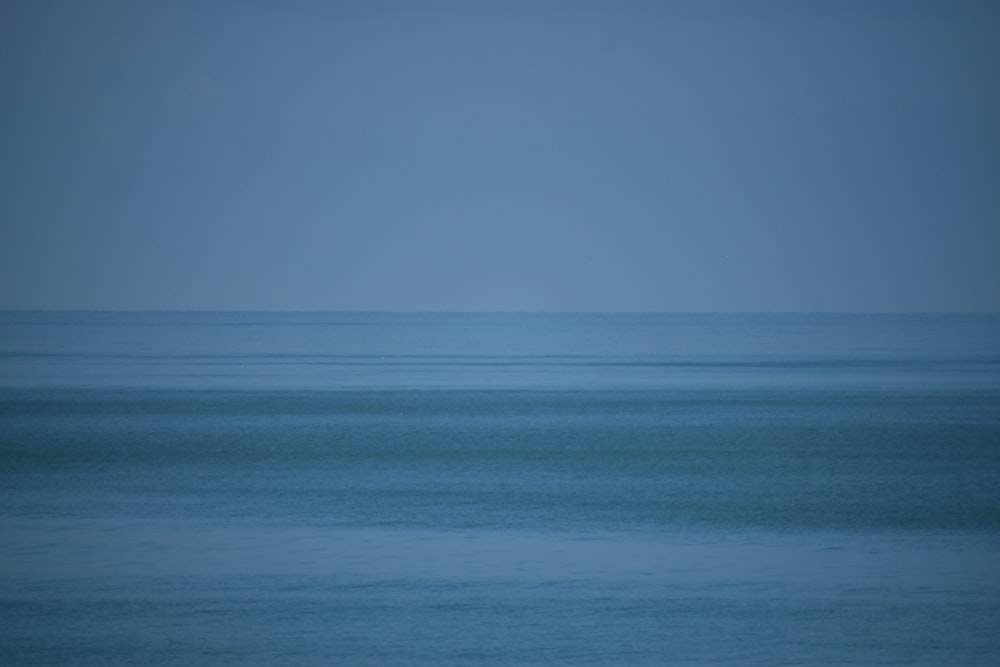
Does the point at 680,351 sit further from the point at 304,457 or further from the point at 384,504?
the point at 384,504

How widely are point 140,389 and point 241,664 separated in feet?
100

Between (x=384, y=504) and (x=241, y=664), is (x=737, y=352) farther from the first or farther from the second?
(x=241, y=664)

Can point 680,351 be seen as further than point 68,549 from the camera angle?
Yes

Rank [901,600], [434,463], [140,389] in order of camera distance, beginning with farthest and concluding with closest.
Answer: [140,389]
[434,463]
[901,600]

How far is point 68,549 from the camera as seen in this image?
46.2ft

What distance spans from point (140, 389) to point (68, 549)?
2627cm

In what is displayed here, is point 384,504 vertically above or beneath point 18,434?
beneath

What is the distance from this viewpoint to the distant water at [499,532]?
1098 cm

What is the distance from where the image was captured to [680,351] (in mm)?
76375

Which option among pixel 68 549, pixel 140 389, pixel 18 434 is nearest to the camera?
pixel 68 549

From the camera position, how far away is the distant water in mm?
10984

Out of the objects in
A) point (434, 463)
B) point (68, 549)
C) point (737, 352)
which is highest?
point (737, 352)

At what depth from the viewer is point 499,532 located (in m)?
15.4

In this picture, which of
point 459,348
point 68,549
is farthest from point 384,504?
point 459,348
